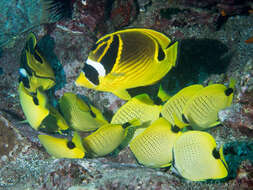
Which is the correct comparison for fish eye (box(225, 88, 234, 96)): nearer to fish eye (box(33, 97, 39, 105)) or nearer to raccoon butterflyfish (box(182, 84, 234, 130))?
raccoon butterflyfish (box(182, 84, 234, 130))

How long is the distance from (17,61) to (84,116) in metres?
1.88

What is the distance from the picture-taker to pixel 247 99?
1.79m

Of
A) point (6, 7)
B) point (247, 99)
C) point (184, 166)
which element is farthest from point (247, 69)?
point (6, 7)

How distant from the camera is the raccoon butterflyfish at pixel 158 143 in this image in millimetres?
1964

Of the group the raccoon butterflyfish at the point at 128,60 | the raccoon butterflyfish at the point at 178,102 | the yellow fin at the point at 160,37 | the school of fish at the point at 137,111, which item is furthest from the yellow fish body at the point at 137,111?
the yellow fin at the point at 160,37

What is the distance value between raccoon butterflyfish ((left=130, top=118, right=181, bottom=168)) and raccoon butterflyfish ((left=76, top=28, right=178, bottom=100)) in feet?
1.92

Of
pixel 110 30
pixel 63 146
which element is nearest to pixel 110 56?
pixel 63 146

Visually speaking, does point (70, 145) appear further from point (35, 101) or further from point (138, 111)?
point (138, 111)

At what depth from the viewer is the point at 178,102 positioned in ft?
7.25

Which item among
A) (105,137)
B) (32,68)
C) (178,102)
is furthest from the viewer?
(32,68)

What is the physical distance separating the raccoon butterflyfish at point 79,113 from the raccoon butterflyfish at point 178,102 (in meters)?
0.81

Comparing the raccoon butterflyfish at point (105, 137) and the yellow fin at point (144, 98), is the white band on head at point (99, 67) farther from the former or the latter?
the yellow fin at point (144, 98)

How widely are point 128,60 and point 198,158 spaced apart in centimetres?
102

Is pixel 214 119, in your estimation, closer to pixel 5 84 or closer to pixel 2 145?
pixel 2 145
